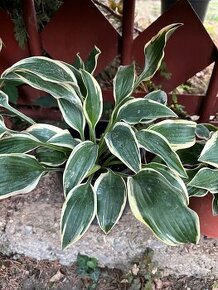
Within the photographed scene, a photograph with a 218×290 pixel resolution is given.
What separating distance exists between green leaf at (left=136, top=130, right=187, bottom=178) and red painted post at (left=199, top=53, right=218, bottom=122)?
444mm

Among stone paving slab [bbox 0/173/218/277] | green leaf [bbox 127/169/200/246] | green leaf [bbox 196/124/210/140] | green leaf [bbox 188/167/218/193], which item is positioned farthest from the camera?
stone paving slab [bbox 0/173/218/277]

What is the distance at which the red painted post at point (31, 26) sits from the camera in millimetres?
1135

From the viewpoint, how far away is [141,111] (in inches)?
38.0

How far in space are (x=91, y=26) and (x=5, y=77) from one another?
0.35m

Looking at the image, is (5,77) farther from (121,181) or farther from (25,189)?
(121,181)

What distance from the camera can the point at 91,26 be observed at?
3.90ft

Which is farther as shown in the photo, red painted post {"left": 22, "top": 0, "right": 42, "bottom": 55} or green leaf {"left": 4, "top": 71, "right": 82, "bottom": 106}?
red painted post {"left": 22, "top": 0, "right": 42, "bottom": 55}

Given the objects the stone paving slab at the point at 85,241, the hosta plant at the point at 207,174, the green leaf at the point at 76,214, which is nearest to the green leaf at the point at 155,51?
the hosta plant at the point at 207,174

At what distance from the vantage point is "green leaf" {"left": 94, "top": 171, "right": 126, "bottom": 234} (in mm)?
914

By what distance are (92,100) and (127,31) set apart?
31 centimetres

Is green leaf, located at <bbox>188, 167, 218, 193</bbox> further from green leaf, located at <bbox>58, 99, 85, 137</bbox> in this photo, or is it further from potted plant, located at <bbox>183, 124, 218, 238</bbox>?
green leaf, located at <bbox>58, 99, 85, 137</bbox>

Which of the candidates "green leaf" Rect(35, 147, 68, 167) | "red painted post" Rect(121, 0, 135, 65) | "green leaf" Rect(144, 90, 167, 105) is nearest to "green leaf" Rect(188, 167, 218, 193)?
"green leaf" Rect(144, 90, 167, 105)

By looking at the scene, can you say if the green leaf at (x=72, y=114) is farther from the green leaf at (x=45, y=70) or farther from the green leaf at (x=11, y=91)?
the green leaf at (x=11, y=91)

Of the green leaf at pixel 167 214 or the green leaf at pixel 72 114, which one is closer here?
the green leaf at pixel 167 214
